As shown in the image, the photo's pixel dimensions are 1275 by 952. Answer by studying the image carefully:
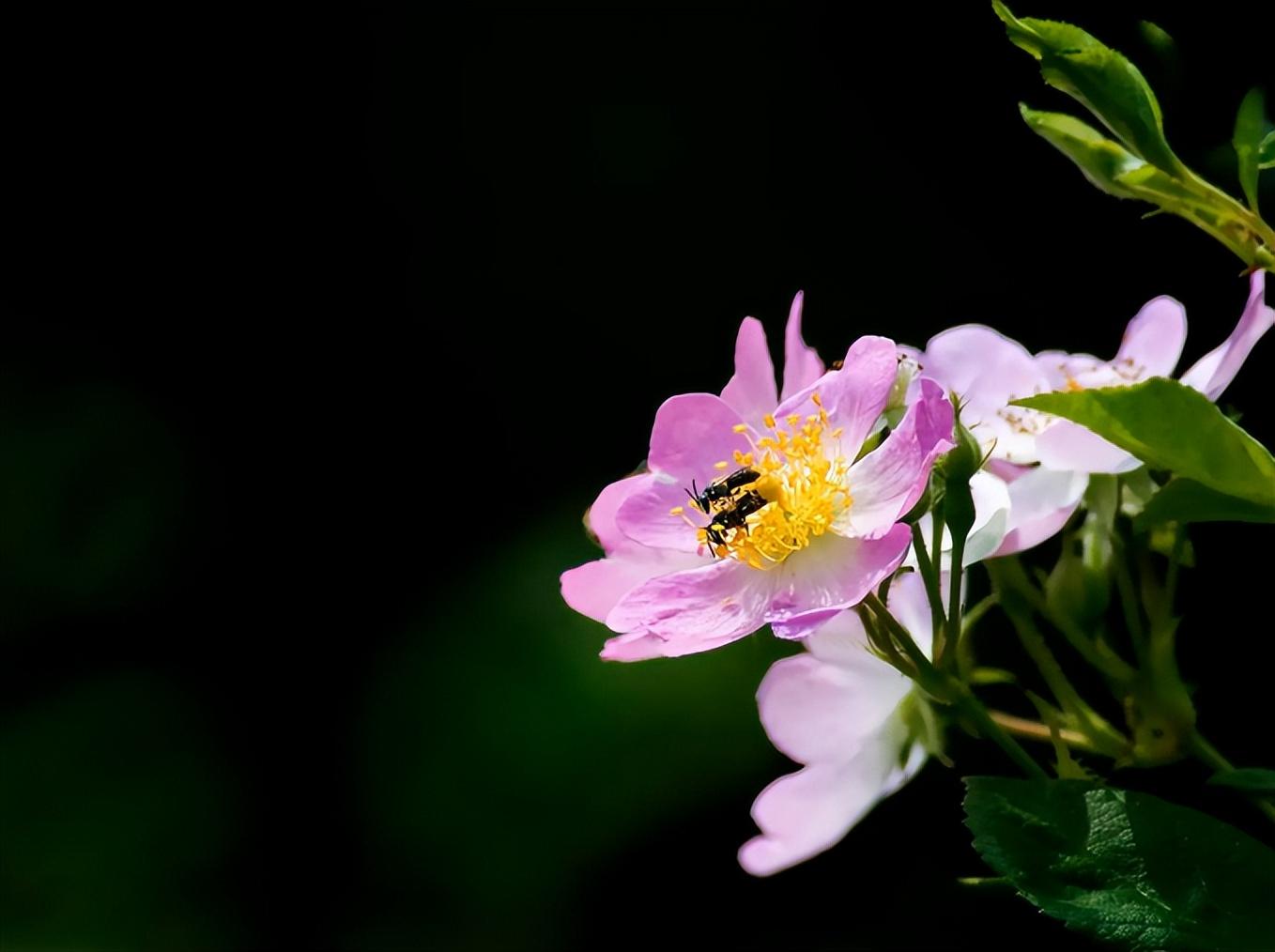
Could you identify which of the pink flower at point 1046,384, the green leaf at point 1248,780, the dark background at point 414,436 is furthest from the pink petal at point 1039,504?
the dark background at point 414,436

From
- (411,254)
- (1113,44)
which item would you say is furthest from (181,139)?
(1113,44)

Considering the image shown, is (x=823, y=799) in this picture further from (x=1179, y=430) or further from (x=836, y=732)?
(x=1179, y=430)

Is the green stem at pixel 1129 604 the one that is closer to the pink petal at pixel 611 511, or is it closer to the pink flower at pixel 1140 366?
the pink flower at pixel 1140 366

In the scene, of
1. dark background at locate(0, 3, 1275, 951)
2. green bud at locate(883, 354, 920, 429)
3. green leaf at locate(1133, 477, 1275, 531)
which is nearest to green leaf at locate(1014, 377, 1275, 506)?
green leaf at locate(1133, 477, 1275, 531)

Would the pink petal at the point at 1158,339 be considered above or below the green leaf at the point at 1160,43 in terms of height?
below

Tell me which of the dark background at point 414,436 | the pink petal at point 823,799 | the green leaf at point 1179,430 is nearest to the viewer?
the green leaf at point 1179,430

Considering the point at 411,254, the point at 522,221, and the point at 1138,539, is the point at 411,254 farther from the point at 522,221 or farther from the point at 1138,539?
the point at 1138,539

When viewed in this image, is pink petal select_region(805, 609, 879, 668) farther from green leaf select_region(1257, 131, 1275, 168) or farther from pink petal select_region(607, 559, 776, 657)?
green leaf select_region(1257, 131, 1275, 168)
